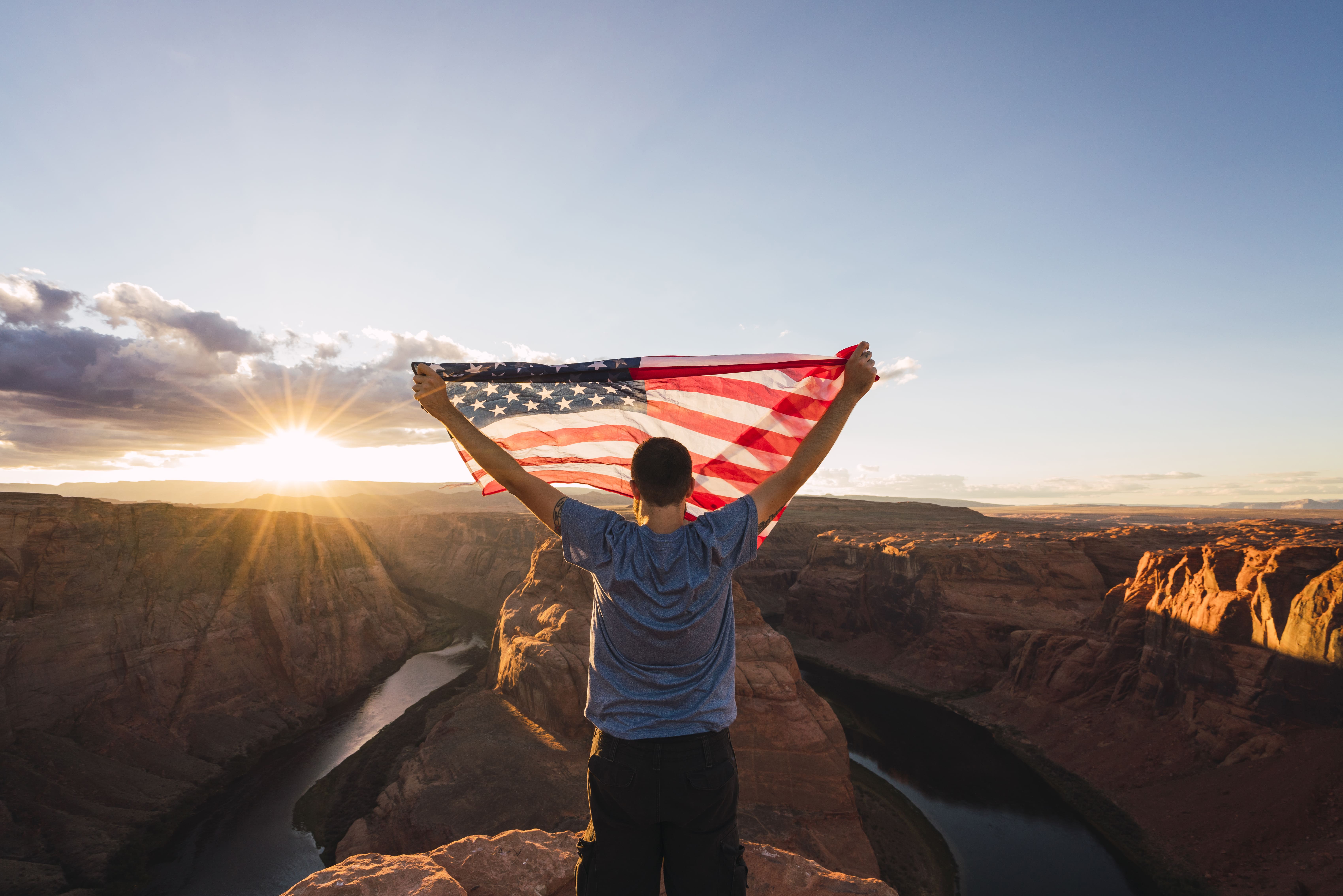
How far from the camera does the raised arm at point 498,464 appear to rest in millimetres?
3193

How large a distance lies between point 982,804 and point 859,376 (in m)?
37.7

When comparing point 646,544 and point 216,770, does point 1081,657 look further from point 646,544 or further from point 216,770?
point 216,770

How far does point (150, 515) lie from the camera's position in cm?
3838

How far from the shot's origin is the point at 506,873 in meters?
5.71

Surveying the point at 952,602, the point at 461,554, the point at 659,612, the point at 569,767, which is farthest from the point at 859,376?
the point at 461,554

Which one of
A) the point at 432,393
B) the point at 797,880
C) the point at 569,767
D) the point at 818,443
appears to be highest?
the point at 432,393

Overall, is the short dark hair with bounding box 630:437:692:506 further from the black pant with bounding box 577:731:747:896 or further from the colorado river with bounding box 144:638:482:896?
the colorado river with bounding box 144:638:482:896

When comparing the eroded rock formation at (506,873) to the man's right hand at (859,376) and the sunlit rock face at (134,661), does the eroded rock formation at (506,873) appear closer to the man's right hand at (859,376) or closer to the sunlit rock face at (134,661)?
the man's right hand at (859,376)

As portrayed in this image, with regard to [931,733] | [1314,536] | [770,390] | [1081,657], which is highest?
[770,390]

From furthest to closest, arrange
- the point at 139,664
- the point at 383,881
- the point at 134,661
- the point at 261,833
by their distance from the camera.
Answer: the point at 139,664, the point at 134,661, the point at 261,833, the point at 383,881

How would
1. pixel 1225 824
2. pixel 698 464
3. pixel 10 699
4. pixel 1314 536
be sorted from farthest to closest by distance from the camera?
pixel 1314 536, pixel 10 699, pixel 1225 824, pixel 698 464

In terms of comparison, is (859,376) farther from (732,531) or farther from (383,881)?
(383,881)

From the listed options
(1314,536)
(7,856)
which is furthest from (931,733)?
(7,856)

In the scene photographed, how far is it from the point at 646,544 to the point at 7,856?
35.9 metres
